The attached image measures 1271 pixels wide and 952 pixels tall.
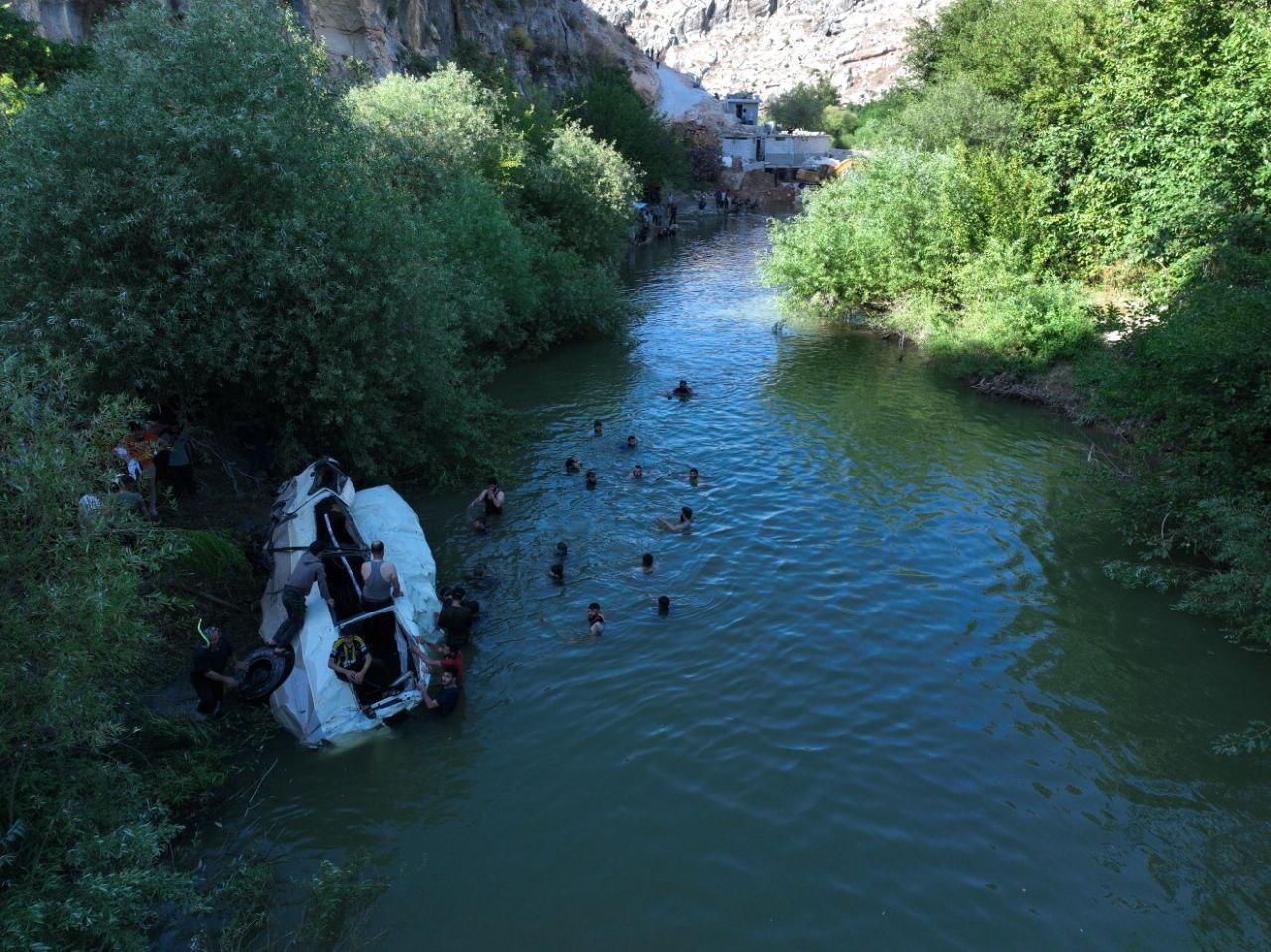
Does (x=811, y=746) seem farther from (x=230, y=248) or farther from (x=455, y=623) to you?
(x=230, y=248)

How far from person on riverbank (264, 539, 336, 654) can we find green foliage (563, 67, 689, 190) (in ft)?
168

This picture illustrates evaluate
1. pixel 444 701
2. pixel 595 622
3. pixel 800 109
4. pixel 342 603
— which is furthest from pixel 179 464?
pixel 800 109

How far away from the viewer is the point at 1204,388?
1336 centimetres

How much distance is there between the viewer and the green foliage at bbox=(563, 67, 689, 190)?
60344 mm

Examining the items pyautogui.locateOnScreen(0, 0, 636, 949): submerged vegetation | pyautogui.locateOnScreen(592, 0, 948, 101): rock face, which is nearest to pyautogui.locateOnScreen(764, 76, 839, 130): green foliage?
pyautogui.locateOnScreen(592, 0, 948, 101): rock face

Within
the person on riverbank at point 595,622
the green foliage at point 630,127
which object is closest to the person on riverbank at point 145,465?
the person on riverbank at point 595,622

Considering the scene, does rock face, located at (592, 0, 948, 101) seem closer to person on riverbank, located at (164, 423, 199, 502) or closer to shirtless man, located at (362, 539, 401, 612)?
person on riverbank, located at (164, 423, 199, 502)

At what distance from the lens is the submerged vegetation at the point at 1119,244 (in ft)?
42.4

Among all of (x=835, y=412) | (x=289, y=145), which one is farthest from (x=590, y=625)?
(x=835, y=412)

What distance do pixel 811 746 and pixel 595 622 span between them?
4056 millimetres

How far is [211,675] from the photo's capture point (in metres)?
10.2

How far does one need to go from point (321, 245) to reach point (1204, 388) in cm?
1609

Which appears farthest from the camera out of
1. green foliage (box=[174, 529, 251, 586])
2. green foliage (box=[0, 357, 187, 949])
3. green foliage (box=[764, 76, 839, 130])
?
green foliage (box=[764, 76, 839, 130])

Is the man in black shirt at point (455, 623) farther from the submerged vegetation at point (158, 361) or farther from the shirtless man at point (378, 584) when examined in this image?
the submerged vegetation at point (158, 361)
